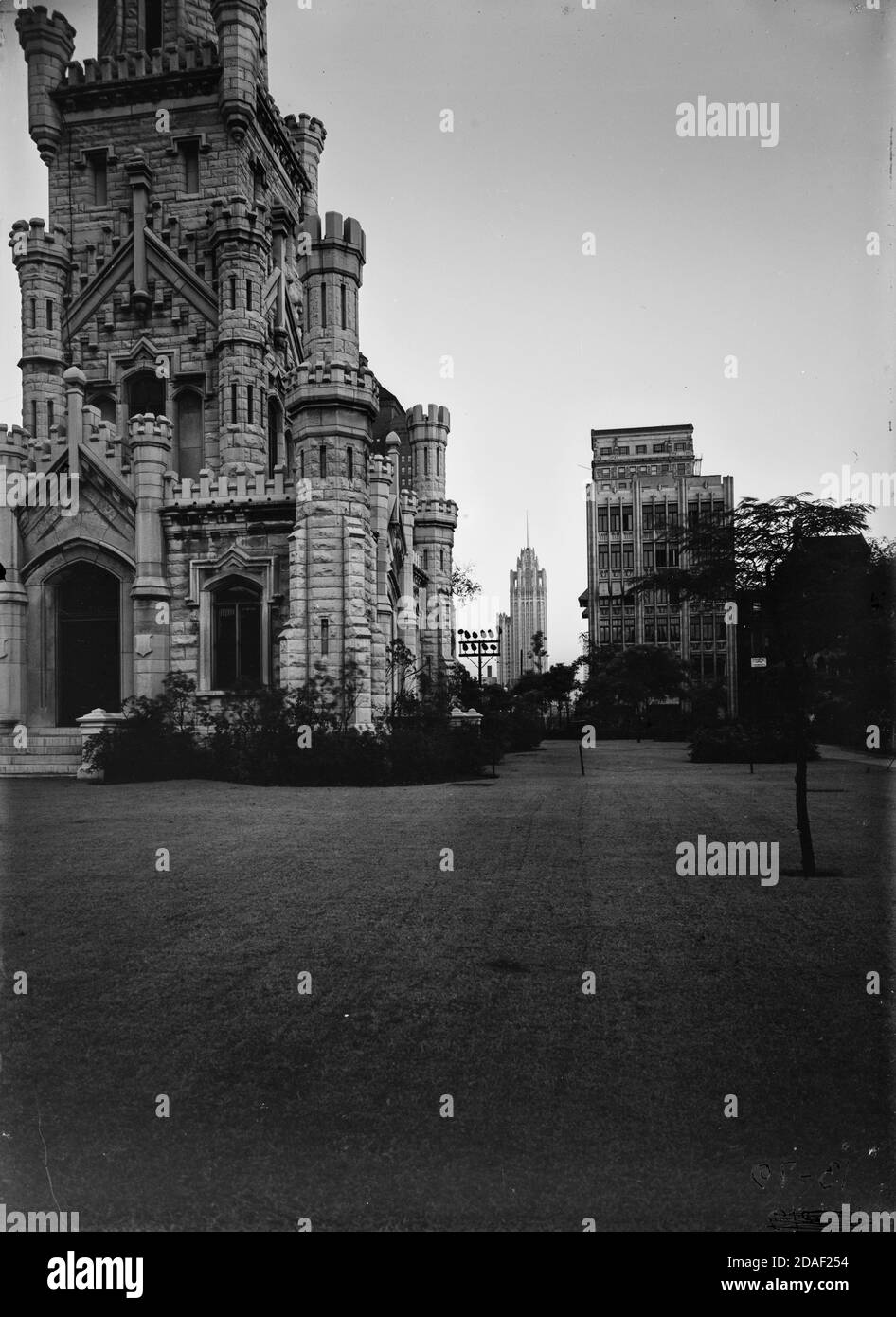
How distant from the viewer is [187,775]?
11750mm

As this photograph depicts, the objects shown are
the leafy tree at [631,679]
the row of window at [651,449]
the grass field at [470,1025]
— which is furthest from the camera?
the leafy tree at [631,679]

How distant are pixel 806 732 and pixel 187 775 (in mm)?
8505

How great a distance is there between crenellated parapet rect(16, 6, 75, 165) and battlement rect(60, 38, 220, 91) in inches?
35.6

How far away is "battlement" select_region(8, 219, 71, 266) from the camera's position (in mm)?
19984

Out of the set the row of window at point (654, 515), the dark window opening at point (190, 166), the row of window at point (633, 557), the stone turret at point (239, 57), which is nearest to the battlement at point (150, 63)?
the stone turret at point (239, 57)

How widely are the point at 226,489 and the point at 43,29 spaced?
22.4ft

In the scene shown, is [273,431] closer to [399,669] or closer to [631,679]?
[399,669]

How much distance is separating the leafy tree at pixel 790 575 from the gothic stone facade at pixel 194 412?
683 cm

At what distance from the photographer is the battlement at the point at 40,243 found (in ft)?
65.6

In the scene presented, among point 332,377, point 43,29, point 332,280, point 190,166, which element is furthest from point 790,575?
point 190,166

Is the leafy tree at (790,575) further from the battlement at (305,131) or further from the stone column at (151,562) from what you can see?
the battlement at (305,131)

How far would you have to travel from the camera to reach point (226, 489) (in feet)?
44.9

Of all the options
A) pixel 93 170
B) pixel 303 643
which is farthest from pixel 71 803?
pixel 93 170

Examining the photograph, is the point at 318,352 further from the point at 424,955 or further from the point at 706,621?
the point at 424,955
